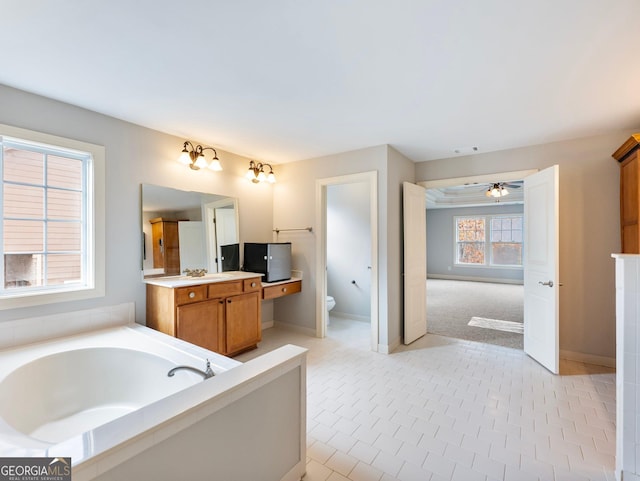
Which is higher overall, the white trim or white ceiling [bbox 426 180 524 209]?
white ceiling [bbox 426 180 524 209]

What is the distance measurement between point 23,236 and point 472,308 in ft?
20.9

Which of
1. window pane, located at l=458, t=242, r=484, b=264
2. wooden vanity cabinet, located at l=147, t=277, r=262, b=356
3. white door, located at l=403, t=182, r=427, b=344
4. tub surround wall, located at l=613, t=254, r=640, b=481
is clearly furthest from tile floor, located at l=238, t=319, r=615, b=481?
window pane, located at l=458, t=242, r=484, b=264

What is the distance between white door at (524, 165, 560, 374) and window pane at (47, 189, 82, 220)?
437 centimetres

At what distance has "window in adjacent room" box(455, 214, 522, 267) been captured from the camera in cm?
850

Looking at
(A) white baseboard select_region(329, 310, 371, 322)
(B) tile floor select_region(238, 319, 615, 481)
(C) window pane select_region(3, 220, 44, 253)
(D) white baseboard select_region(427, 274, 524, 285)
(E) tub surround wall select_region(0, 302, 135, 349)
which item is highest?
(C) window pane select_region(3, 220, 44, 253)

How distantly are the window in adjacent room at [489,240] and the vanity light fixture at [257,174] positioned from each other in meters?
7.29

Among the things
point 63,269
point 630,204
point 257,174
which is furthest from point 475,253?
point 63,269

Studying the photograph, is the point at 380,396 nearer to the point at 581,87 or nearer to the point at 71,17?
the point at 581,87

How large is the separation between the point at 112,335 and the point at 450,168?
4154 mm

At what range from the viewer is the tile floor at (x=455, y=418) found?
1729 mm

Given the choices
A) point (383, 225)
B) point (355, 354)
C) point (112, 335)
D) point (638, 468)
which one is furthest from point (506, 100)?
point (112, 335)

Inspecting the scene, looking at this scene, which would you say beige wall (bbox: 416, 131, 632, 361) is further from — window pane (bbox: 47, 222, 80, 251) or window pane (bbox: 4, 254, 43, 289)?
window pane (bbox: 4, 254, 43, 289)

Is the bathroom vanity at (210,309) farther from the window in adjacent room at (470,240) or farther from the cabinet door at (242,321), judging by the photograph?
the window in adjacent room at (470,240)

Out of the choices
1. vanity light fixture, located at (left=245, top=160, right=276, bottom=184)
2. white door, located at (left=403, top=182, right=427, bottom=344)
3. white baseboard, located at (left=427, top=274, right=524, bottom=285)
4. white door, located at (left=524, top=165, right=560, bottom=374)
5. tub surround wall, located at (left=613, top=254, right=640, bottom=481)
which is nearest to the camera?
tub surround wall, located at (left=613, top=254, right=640, bottom=481)
